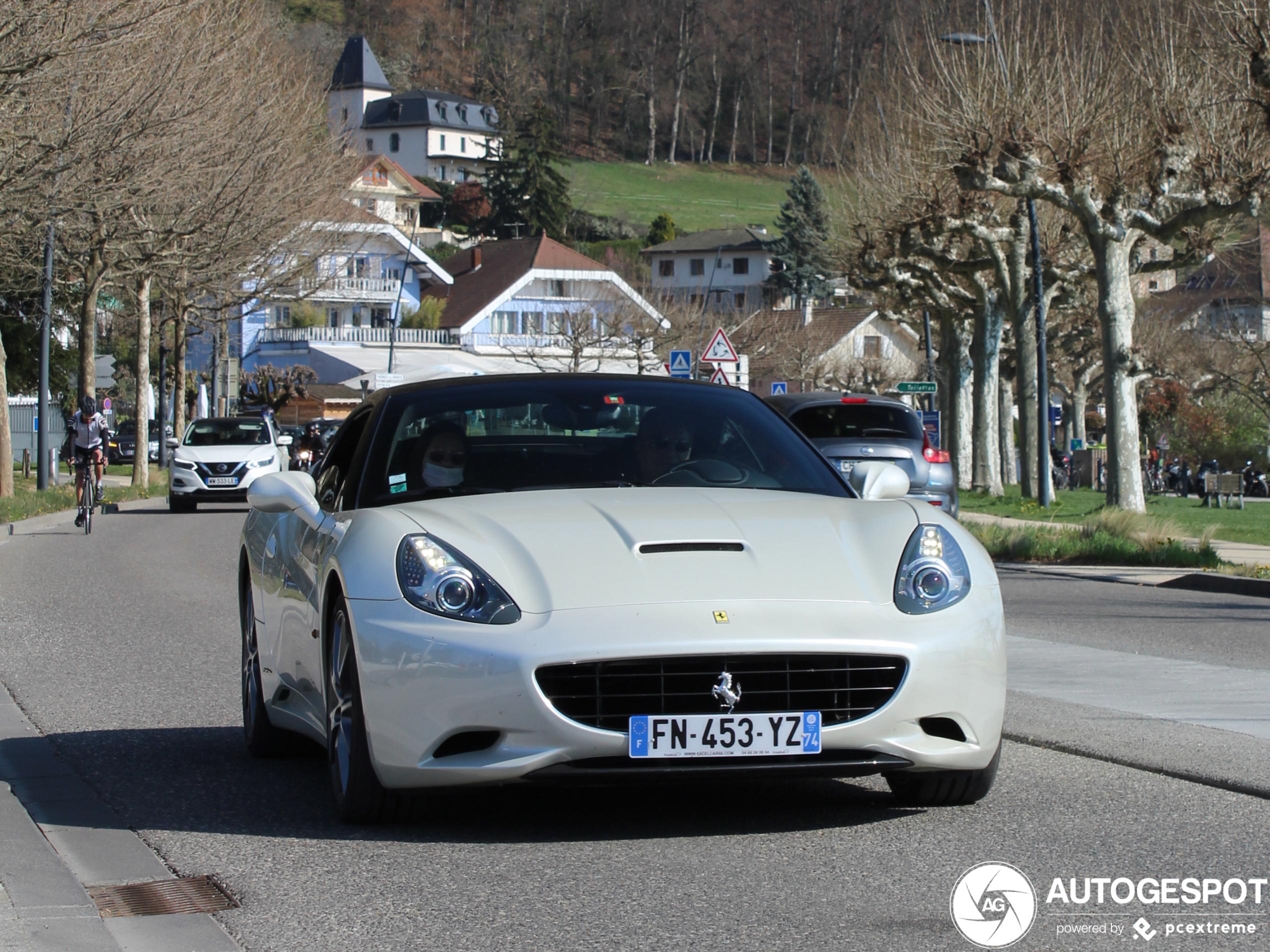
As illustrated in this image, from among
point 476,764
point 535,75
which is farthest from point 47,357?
point 535,75

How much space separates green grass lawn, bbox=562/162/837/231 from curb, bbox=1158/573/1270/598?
13215 cm

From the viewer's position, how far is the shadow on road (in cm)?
564

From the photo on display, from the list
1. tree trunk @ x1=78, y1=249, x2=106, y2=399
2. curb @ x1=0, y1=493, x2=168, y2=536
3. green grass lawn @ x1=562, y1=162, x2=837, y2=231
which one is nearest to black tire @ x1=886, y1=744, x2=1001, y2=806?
curb @ x1=0, y1=493, x2=168, y2=536

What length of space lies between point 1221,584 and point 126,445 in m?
60.0

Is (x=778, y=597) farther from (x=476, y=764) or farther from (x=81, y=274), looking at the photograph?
(x=81, y=274)

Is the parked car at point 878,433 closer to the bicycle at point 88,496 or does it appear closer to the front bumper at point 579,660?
the bicycle at point 88,496

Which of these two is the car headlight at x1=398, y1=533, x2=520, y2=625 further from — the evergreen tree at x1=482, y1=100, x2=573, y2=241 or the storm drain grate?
the evergreen tree at x1=482, y1=100, x2=573, y2=241

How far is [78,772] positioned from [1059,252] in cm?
4269

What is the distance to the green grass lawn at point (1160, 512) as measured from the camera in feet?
89.8

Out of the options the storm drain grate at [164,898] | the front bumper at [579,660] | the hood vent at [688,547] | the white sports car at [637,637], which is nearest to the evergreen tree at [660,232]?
the white sports car at [637,637]

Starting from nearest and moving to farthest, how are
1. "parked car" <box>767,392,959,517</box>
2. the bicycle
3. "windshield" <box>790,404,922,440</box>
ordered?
"parked car" <box>767,392,959,517</box> < "windshield" <box>790,404,922,440</box> < the bicycle

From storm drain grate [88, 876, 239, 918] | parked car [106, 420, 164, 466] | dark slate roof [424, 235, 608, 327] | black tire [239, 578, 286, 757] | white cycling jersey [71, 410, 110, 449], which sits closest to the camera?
storm drain grate [88, 876, 239, 918]

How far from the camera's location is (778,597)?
5.26m

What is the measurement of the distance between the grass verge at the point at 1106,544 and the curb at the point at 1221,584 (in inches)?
59.3
